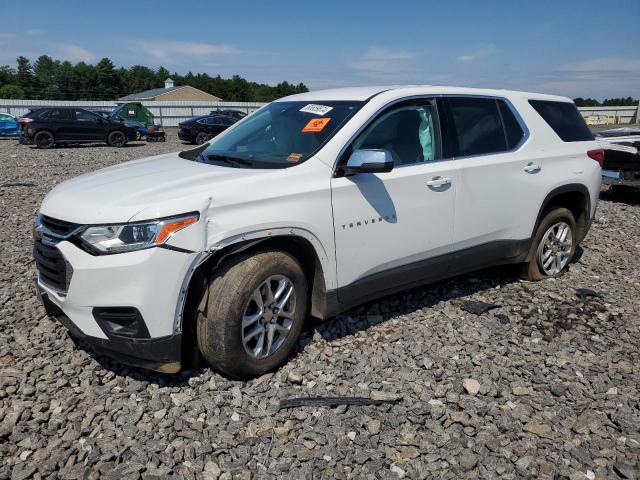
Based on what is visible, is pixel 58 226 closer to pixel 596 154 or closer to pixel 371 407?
pixel 371 407

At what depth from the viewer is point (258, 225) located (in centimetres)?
314

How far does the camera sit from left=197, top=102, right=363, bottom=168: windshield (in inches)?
143

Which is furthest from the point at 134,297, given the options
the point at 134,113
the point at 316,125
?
the point at 134,113

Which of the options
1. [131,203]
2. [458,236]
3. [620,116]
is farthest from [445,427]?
[620,116]

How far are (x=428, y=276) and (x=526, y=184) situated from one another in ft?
4.46

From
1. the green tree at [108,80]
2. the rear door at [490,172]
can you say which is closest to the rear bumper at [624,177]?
the rear door at [490,172]

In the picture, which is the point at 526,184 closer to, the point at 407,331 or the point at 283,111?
the point at 407,331

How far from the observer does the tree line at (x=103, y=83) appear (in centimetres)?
9138

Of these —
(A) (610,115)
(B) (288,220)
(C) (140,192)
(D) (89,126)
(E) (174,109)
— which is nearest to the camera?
(C) (140,192)

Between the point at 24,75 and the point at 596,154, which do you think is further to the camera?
the point at 24,75

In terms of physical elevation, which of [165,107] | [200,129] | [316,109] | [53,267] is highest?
[165,107]

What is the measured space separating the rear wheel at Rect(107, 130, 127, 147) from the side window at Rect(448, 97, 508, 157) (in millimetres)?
19473

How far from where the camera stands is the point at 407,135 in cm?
400

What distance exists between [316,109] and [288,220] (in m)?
1.19
